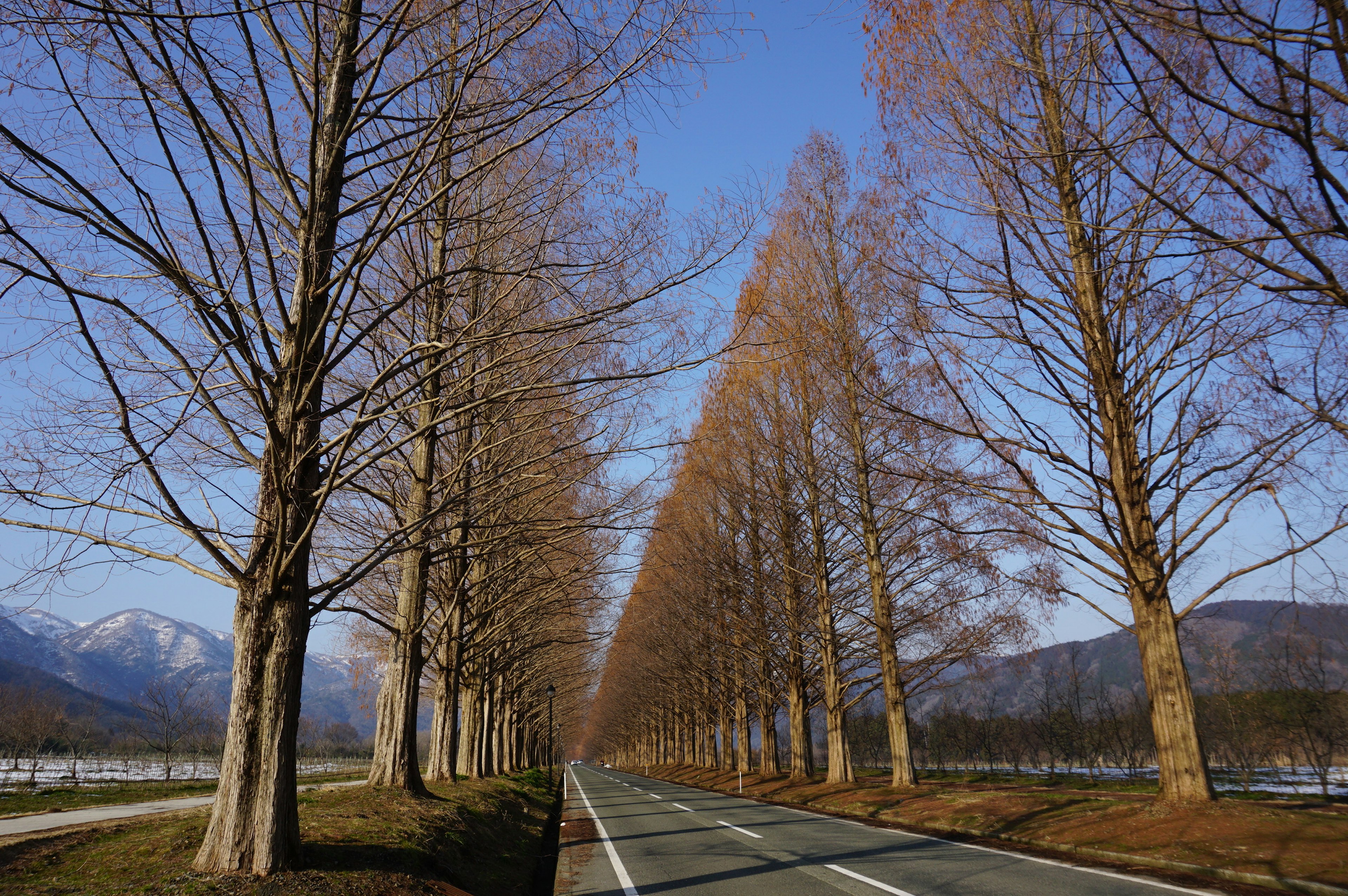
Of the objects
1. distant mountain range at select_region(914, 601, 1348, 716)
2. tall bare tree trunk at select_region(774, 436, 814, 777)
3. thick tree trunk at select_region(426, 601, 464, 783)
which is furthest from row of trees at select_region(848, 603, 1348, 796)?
thick tree trunk at select_region(426, 601, 464, 783)

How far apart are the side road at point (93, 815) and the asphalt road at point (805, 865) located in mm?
4997

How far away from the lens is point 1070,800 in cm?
1121

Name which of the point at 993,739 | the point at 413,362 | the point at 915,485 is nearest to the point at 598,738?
the point at 993,739

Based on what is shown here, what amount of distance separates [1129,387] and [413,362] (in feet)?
32.4

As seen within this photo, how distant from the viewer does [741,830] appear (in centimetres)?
1154

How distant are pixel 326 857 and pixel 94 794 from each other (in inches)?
848

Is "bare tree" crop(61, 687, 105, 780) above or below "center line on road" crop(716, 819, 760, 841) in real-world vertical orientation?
below

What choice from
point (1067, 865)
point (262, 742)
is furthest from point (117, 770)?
point (1067, 865)

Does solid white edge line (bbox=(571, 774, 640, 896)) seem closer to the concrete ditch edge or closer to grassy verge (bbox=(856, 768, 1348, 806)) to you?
the concrete ditch edge

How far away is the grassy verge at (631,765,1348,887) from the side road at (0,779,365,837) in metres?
10.1

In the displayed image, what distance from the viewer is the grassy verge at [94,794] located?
1566 centimetres

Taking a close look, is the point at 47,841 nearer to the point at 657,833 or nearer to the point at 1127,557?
the point at 657,833

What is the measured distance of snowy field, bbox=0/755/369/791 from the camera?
29.4 m

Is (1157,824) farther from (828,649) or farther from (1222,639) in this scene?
(1222,639)
